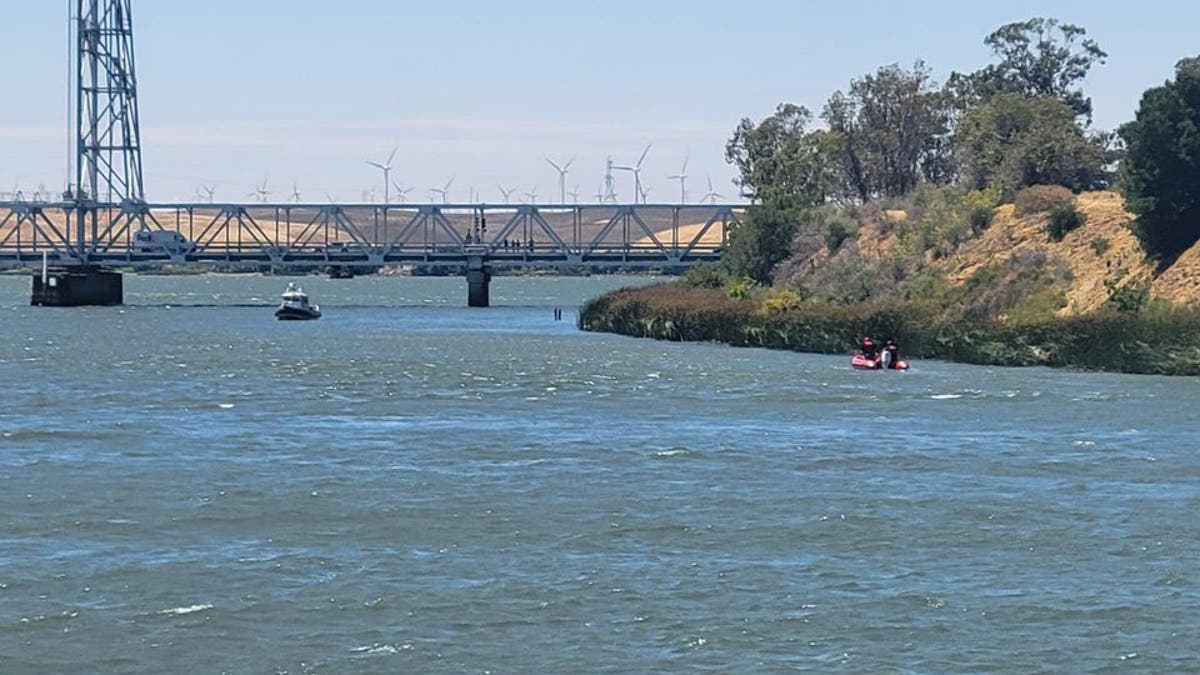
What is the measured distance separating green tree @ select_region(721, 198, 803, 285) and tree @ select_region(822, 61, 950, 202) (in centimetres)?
2772

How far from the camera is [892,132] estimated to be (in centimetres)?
15888

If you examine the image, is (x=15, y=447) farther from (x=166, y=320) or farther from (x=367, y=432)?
(x=166, y=320)

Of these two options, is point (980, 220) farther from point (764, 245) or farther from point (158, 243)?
point (158, 243)

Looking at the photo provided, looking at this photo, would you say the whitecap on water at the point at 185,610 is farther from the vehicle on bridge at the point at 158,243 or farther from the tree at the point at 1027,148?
the vehicle on bridge at the point at 158,243

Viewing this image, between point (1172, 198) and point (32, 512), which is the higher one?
point (1172, 198)

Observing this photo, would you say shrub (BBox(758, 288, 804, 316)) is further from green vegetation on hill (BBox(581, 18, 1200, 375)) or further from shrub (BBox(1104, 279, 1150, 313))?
shrub (BBox(1104, 279, 1150, 313))

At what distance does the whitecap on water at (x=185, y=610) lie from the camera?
32.2 meters

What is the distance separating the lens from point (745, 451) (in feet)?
174

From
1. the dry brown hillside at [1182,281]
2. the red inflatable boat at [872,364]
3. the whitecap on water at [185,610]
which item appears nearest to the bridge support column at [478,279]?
the dry brown hillside at [1182,281]

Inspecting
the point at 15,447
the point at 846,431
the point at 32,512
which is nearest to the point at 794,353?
the point at 846,431

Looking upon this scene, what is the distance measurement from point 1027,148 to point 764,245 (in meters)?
15.5

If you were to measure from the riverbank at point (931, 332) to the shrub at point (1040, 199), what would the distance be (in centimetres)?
1531

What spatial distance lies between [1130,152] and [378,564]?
222ft

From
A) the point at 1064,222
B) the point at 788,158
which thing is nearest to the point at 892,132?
the point at 788,158
